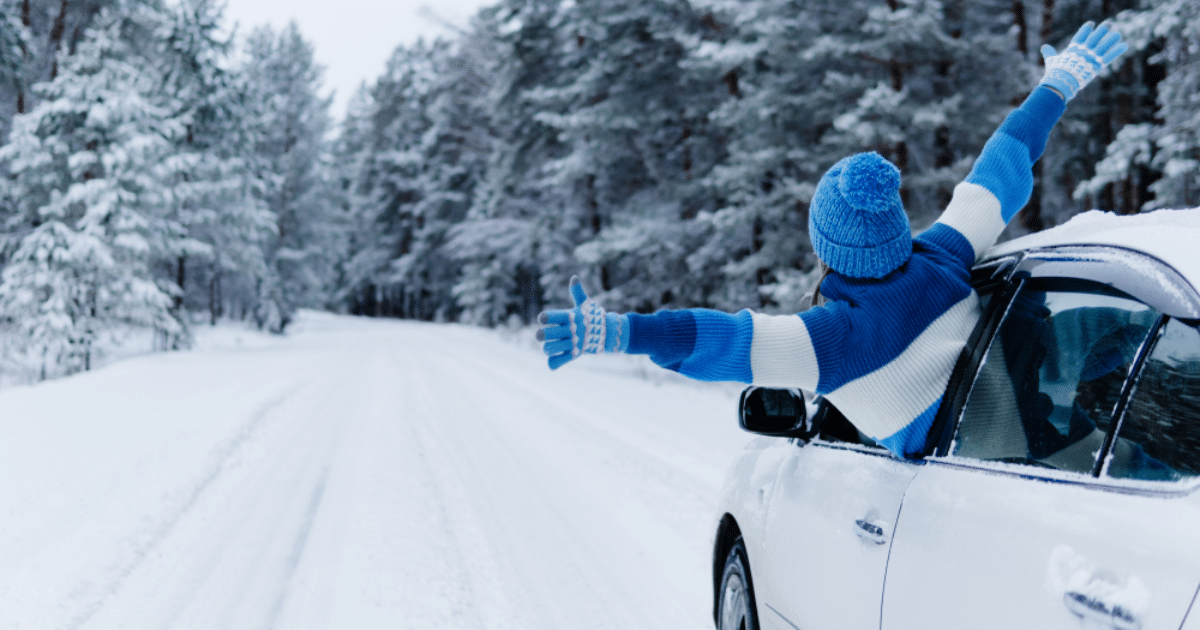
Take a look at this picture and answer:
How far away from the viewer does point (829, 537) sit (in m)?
2.48

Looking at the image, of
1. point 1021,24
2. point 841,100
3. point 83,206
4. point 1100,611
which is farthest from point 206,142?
point 1100,611

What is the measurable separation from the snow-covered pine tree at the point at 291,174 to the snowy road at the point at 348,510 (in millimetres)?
30284

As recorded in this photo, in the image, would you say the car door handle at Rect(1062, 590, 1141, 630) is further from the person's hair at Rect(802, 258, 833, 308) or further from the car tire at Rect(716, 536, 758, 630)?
the car tire at Rect(716, 536, 758, 630)

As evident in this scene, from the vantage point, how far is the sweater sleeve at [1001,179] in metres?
2.64

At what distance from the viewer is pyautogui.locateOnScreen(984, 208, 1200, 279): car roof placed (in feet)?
5.24

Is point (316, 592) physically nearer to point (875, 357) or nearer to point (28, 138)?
point (875, 357)

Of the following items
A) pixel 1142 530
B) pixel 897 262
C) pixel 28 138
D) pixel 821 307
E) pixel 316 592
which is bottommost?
pixel 316 592

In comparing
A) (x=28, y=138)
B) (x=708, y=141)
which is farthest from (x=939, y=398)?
(x=28, y=138)

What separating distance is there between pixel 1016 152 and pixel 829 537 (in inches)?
61.7

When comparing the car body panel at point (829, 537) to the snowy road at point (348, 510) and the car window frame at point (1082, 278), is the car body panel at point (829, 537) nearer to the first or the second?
the car window frame at point (1082, 278)

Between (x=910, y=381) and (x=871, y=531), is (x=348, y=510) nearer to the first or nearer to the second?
(x=871, y=531)

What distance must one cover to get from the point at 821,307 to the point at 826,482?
74 centimetres

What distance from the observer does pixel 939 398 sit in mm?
2256

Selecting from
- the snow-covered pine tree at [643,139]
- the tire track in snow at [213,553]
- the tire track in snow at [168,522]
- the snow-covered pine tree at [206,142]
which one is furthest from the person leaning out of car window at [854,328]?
the snow-covered pine tree at [206,142]
